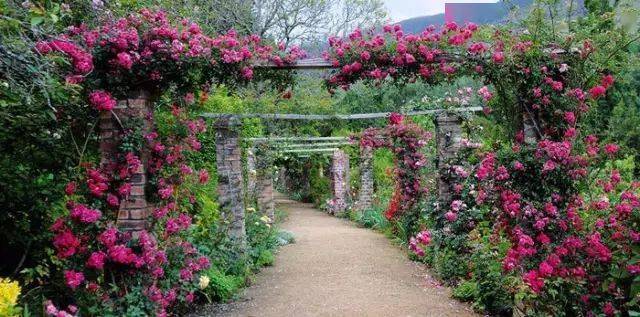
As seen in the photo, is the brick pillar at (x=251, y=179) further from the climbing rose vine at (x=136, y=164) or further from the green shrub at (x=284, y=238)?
the climbing rose vine at (x=136, y=164)

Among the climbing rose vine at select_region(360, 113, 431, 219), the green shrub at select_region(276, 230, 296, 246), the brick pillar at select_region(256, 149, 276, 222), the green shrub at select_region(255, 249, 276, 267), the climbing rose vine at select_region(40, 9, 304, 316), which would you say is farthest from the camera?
the brick pillar at select_region(256, 149, 276, 222)

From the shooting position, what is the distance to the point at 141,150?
4.44 m

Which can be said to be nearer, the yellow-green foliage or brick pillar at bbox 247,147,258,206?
the yellow-green foliage

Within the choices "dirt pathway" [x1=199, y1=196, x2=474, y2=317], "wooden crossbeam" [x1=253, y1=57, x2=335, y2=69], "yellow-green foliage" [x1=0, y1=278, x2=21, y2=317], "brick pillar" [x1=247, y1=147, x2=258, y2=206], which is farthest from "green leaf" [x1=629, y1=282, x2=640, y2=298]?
"brick pillar" [x1=247, y1=147, x2=258, y2=206]

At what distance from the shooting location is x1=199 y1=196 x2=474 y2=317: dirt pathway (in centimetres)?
573

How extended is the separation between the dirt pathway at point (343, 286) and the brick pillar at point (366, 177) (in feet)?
15.0

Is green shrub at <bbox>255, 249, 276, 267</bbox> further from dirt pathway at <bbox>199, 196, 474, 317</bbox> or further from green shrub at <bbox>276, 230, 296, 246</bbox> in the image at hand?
green shrub at <bbox>276, 230, 296, 246</bbox>

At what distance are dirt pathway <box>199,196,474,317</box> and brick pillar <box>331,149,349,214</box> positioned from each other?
6.04 meters

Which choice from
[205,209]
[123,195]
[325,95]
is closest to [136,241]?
[123,195]

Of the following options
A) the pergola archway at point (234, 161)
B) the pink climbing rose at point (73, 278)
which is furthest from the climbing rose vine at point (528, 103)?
the pink climbing rose at point (73, 278)

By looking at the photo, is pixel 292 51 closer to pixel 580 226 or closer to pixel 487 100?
pixel 487 100

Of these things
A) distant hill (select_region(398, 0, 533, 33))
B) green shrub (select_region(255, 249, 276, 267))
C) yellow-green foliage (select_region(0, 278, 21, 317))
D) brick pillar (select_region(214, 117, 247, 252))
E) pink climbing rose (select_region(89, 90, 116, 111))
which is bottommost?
green shrub (select_region(255, 249, 276, 267))

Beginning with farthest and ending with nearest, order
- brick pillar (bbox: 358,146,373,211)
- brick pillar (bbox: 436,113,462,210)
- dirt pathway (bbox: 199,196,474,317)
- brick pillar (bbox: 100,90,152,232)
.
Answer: brick pillar (bbox: 358,146,373,211)
brick pillar (bbox: 436,113,462,210)
dirt pathway (bbox: 199,196,474,317)
brick pillar (bbox: 100,90,152,232)

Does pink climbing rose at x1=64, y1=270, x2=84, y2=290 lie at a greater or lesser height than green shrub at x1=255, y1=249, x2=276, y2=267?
greater
